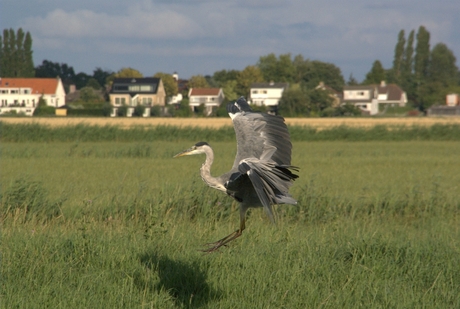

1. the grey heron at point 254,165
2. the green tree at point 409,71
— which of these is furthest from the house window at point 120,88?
the grey heron at point 254,165

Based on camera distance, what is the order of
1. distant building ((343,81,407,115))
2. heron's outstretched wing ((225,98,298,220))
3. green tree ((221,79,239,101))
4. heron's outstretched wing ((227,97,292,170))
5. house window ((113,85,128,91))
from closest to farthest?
heron's outstretched wing ((225,98,298,220))
heron's outstretched wing ((227,97,292,170))
house window ((113,85,128,91))
distant building ((343,81,407,115))
green tree ((221,79,239,101))

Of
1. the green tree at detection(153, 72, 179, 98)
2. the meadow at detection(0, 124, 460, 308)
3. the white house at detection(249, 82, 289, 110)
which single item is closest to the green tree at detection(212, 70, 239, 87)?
the green tree at detection(153, 72, 179, 98)

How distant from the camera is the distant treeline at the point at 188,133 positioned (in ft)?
98.4

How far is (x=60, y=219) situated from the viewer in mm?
8992

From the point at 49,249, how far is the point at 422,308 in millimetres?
3847

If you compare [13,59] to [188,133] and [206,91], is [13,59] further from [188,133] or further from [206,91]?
[188,133]

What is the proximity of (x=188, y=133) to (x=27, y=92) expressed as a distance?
61704mm

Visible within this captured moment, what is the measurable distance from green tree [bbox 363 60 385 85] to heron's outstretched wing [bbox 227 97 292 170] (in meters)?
118

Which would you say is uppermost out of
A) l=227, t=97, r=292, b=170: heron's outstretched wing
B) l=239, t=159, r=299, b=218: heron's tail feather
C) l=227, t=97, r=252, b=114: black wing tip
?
l=227, t=97, r=252, b=114: black wing tip

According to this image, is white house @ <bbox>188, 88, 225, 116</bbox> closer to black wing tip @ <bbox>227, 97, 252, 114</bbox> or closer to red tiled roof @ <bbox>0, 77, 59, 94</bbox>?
red tiled roof @ <bbox>0, 77, 59, 94</bbox>

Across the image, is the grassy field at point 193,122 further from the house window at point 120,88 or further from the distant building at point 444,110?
the house window at point 120,88

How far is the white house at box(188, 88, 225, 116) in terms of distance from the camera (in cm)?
9169

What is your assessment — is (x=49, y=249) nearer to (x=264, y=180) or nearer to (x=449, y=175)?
(x=264, y=180)

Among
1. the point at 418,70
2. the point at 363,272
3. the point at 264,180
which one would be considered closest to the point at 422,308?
the point at 363,272
